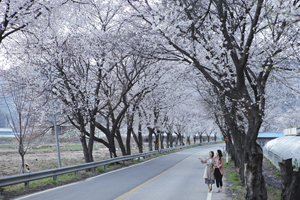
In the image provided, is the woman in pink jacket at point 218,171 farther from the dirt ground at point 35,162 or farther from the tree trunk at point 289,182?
the dirt ground at point 35,162

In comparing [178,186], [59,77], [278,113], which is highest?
[59,77]

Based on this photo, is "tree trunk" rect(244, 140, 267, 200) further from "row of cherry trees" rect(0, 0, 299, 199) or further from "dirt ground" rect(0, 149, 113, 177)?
"dirt ground" rect(0, 149, 113, 177)

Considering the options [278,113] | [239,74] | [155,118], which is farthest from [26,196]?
[278,113]

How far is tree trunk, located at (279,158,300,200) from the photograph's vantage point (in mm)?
8125

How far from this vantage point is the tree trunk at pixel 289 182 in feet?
26.7

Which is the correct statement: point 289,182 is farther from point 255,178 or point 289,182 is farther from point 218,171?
point 218,171

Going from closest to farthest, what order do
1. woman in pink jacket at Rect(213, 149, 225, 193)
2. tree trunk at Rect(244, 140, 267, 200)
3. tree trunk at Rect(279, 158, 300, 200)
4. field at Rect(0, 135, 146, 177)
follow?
tree trunk at Rect(279, 158, 300, 200) → tree trunk at Rect(244, 140, 267, 200) → woman in pink jacket at Rect(213, 149, 225, 193) → field at Rect(0, 135, 146, 177)

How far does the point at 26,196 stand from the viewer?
11000 mm

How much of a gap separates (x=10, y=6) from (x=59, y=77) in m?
10.8

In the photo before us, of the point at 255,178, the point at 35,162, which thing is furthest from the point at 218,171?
the point at 35,162

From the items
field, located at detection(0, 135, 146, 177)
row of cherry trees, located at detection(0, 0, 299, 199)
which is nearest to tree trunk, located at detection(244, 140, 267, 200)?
row of cherry trees, located at detection(0, 0, 299, 199)

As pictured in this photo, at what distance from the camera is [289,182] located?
27.3ft

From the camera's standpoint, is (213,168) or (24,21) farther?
(213,168)

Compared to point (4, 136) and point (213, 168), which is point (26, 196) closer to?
point (213, 168)
